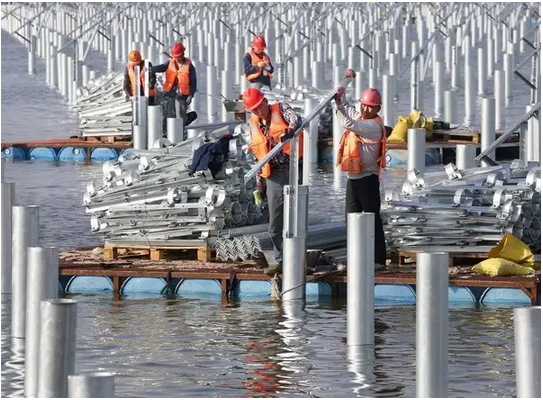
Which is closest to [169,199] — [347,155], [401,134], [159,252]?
[159,252]

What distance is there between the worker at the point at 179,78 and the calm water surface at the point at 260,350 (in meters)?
11.3

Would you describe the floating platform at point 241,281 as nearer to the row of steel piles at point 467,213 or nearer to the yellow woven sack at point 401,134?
the row of steel piles at point 467,213

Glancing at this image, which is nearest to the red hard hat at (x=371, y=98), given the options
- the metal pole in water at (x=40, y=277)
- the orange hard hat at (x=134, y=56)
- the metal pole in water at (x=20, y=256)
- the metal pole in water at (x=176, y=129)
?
the metal pole in water at (x=20, y=256)

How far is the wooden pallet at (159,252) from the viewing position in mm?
17750

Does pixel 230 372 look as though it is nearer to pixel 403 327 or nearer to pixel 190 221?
pixel 403 327

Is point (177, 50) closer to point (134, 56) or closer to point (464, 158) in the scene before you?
point (134, 56)

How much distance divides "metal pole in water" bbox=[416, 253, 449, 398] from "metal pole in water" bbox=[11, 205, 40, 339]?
3763 millimetres

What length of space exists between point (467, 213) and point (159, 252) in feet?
10.4

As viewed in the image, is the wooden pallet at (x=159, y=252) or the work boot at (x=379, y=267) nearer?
the work boot at (x=379, y=267)

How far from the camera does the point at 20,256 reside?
47.8 feet

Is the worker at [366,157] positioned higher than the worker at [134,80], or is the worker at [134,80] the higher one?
the worker at [134,80]

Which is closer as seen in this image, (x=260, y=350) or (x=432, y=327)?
(x=432, y=327)

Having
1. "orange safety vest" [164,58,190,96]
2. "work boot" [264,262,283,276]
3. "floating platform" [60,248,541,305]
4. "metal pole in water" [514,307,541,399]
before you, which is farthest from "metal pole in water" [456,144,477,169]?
"metal pole in water" [514,307,541,399]

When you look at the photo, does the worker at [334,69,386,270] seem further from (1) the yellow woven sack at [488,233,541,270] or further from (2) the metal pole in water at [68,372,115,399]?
(2) the metal pole in water at [68,372,115,399]
